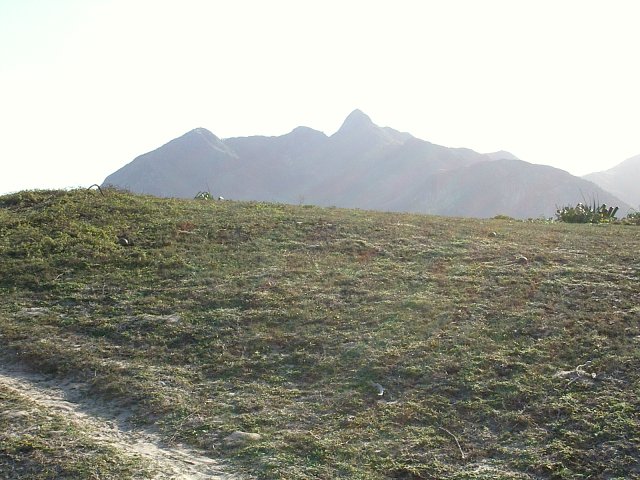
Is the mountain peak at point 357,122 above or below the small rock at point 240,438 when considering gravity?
above

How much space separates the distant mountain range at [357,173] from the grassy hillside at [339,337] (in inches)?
2147

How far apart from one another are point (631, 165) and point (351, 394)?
10369cm

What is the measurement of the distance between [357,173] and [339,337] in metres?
96.3

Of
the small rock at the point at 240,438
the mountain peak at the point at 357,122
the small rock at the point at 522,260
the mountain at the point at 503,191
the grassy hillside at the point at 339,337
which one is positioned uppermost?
the mountain peak at the point at 357,122

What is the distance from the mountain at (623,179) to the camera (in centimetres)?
8731

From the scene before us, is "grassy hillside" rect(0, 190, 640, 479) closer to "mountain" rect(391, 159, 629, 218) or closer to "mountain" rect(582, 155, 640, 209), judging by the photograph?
"mountain" rect(391, 159, 629, 218)

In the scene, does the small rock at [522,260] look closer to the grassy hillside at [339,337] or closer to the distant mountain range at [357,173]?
the grassy hillside at [339,337]

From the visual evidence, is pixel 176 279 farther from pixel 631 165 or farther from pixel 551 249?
pixel 631 165

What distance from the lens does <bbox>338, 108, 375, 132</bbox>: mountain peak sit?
11951cm

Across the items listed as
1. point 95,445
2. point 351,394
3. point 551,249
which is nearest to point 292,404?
point 351,394

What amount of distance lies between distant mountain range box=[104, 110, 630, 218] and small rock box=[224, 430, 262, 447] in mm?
58774

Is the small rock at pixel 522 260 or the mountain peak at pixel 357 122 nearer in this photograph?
the small rock at pixel 522 260

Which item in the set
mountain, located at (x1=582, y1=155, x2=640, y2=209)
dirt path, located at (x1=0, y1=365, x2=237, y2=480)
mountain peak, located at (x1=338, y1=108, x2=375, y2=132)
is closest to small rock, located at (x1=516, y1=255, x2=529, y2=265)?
dirt path, located at (x1=0, y1=365, x2=237, y2=480)

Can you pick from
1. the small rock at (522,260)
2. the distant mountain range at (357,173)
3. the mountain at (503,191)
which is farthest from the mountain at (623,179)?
the small rock at (522,260)
